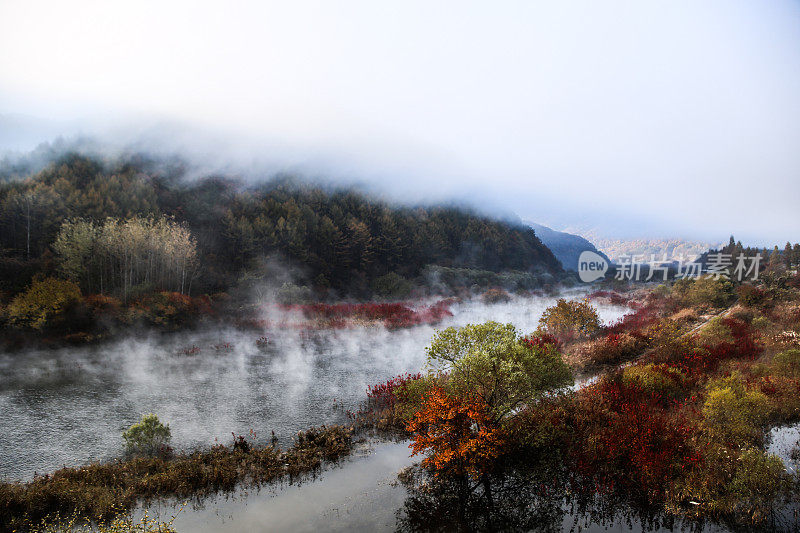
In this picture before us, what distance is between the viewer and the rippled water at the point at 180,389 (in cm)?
1600

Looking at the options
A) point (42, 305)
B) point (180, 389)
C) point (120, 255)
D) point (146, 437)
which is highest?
point (120, 255)

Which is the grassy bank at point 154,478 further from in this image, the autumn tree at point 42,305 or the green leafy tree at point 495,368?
the autumn tree at point 42,305

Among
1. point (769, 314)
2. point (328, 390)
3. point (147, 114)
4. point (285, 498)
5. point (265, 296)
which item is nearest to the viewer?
point (285, 498)

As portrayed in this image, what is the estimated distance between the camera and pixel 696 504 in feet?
38.7

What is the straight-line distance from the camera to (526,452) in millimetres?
14922

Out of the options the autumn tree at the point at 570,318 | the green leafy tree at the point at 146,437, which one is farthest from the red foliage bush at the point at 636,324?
the green leafy tree at the point at 146,437

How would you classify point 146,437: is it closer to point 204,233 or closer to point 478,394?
point 478,394

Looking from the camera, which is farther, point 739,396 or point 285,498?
point 739,396

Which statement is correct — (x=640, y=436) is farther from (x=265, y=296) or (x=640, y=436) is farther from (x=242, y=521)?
(x=265, y=296)

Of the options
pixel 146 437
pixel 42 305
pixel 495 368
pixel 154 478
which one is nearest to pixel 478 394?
pixel 495 368

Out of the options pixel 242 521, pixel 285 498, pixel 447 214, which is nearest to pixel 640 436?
pixel 285 498

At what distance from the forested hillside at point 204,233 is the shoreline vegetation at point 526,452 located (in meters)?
31.3

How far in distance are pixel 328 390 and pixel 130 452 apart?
10.1m

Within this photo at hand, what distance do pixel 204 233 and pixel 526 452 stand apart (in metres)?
60.3
